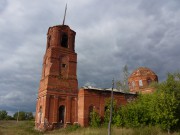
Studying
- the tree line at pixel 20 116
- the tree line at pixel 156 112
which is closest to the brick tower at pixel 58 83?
the tree line at pixel 156 112

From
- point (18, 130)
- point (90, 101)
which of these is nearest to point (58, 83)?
point (90, 101)

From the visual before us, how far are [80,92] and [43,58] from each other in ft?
23.8

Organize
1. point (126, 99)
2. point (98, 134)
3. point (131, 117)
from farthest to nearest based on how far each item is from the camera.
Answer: point (126, 99), point (131, 117), point (98, 134)

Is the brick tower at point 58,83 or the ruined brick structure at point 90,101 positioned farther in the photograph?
the ruined brick structure at point 90,101

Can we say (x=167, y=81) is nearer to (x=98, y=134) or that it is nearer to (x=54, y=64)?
(x=98, y=134)

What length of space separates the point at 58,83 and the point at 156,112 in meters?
11.9

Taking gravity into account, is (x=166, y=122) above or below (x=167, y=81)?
below

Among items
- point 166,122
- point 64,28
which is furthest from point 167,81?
point 64,28

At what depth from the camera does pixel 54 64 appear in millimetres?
26594

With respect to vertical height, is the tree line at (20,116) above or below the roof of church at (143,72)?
below

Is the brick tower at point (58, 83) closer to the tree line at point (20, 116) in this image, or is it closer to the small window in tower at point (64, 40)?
the small window in tower at point (64, 40)

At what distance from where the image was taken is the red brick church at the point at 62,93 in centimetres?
2494

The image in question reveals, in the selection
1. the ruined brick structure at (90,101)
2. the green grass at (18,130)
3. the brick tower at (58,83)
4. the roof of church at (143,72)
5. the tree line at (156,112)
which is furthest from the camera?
the roof of church at (143,72)

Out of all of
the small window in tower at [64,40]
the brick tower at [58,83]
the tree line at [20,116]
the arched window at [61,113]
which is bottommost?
the tree line at [20,116]
